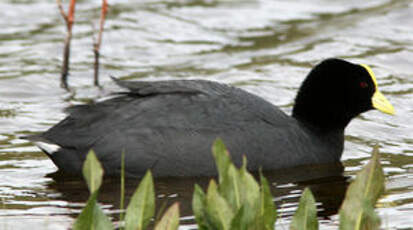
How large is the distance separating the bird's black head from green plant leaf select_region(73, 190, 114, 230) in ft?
11.8

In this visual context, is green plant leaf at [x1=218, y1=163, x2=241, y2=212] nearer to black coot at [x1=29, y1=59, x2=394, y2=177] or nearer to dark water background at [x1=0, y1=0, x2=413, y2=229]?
dark water background at [x1=0, y1=0, x2=413, y2=229]

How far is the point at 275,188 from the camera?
21.7 ft

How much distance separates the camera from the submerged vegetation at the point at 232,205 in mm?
4062

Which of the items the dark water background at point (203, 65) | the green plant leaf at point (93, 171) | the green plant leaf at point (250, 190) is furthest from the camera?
the dark water background at point (203, 65)

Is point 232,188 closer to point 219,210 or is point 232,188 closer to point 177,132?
point 219,210

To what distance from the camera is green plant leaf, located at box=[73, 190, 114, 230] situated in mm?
4051

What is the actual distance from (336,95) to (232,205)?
336 centimetres

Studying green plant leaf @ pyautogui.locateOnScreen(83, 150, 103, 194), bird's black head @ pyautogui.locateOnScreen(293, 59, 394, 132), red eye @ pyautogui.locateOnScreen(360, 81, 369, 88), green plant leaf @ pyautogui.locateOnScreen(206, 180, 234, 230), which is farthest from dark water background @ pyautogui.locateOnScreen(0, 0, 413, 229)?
green plant leaf @ pyautogui.locateOnScreen(83, 150, 103, 194)

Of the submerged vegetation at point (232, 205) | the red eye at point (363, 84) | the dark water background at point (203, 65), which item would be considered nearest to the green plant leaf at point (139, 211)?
the submerged vegetation at point (232, 205)

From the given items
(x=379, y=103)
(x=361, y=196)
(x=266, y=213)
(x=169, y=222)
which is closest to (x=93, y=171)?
(x=169, y=222)

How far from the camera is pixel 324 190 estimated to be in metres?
6.63

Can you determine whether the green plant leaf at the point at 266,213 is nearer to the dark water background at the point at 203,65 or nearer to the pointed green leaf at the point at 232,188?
the pointed green leaf at the point at 232,188

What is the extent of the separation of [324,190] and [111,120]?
182cm

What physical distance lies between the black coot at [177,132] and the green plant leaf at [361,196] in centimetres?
240
